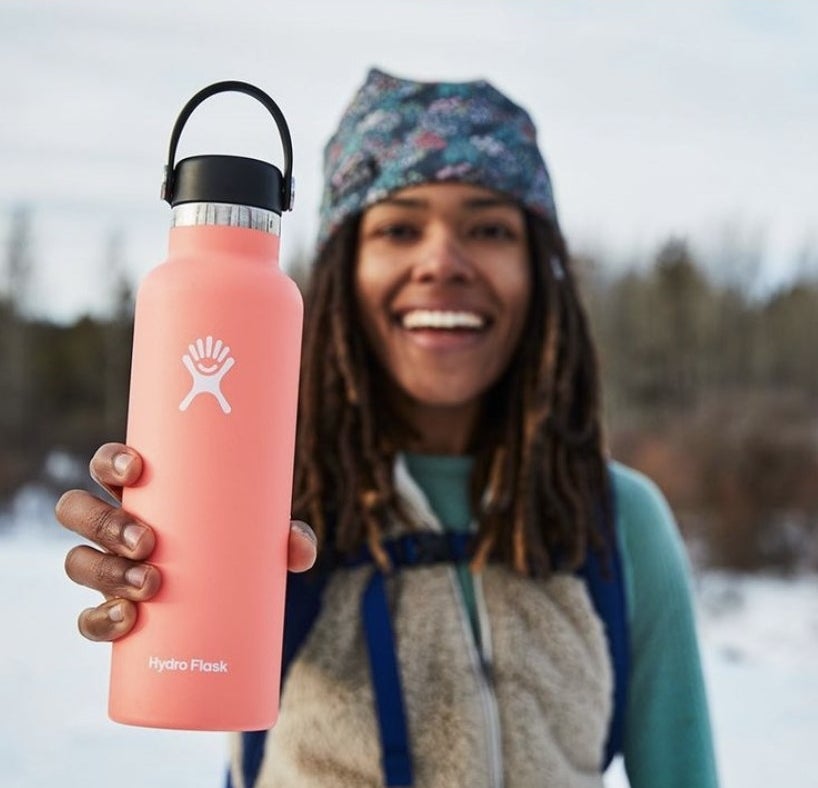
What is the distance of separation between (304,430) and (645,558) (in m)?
0.66

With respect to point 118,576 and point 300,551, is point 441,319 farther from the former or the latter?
point 118,576

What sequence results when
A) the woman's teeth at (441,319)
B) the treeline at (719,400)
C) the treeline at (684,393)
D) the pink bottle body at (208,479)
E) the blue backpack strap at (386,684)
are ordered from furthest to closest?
the treeline at (684,393), the treeline at (719,400), the woman's teeth at (441,319), the blue backpack strap at (386,684), the pink bottle body at (208,479)

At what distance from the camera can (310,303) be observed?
6.95ft

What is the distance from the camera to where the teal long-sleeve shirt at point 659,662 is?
1.98 metres

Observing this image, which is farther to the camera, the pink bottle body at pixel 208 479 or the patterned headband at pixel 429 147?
the patterned headband at pixel 429 147

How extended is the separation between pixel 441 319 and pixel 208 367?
0.77 meters

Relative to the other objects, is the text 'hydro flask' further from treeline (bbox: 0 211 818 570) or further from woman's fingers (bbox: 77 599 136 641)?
treeline (bbox: 0 211 818 570)

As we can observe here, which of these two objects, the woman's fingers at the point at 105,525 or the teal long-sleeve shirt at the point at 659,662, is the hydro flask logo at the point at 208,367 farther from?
the teal long-sleeve shirt at the point at 659,662

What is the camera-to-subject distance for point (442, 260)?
1896mm

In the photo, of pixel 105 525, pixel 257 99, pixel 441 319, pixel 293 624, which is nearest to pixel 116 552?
pixel 105 525

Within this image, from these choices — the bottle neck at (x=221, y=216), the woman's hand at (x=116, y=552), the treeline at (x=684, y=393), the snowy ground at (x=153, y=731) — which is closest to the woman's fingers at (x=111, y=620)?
the woman's hand at (x=116, y=552)

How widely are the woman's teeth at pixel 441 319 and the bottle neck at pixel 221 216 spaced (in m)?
0.71

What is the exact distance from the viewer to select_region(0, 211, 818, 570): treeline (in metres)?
13.8

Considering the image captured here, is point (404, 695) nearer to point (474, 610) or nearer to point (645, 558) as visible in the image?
point (474, 610)
